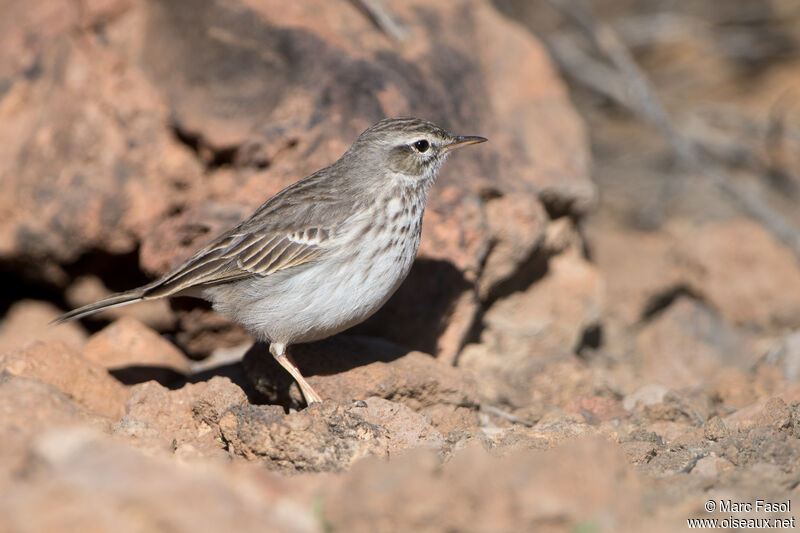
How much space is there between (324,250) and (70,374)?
187 cm

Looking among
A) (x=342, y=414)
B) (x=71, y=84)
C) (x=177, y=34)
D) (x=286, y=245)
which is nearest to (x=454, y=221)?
(x=286, y=245)

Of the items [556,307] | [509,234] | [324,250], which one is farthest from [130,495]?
[556,307]

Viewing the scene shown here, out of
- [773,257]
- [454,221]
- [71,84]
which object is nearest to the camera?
[454,221]

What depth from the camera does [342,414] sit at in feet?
14.7

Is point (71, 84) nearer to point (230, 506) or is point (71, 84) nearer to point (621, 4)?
point (230, 506)

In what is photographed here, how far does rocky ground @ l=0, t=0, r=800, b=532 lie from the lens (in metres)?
3.45

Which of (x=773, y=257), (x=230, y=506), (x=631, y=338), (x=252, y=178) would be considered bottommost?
(x=631, y=338)

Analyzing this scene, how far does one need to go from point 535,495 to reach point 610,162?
31.5 feet

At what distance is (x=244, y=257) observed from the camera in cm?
556

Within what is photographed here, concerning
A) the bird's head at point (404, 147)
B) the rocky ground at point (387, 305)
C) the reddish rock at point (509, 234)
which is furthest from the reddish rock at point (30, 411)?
the reddish rock at point (509, 234)

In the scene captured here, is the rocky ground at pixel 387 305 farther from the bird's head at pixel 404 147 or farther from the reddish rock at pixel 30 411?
the bird's head at pixel 404 147

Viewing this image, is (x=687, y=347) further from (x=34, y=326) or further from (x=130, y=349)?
(x=34, y=326)

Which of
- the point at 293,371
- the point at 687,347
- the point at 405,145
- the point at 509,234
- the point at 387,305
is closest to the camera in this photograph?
the point at 293,371

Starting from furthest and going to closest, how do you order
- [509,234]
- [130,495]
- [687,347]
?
[687,347]
[509,234]
[130,495]
